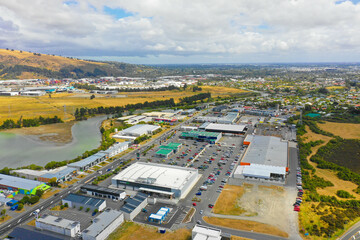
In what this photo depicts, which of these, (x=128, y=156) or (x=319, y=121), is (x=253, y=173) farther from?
(x=319, y=121)

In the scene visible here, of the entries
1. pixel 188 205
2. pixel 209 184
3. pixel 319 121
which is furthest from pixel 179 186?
pixel 319 121

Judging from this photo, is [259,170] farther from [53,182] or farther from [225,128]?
[53,182]

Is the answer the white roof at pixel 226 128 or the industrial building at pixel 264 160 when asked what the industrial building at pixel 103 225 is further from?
the white roof at pixel 226 128

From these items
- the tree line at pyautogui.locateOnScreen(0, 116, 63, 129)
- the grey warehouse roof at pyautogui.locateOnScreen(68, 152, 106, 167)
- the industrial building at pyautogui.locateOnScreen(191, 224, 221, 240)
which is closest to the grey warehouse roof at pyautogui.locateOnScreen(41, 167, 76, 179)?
the grey warehouse roof at pyautogui.locateOnScreen(68, 152, 106, 167)

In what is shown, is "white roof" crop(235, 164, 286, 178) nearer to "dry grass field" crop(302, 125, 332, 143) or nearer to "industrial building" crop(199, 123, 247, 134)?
"industrial building" crop(199, 123, 247, 134)

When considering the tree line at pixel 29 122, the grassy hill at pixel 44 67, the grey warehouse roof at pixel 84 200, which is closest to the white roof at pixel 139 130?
the tree line at pixel 29 122
